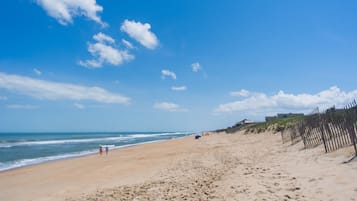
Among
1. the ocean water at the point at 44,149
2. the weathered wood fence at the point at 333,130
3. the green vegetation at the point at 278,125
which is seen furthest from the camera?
the green vegetation at the point at 278,125

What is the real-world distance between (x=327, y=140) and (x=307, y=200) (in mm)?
7231


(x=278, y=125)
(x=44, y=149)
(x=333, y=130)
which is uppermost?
(x=278, y=125)

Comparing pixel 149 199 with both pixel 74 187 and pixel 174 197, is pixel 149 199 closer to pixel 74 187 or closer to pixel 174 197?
pixel 174 197

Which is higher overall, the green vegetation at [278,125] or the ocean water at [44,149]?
the green vegetation at [278,125]

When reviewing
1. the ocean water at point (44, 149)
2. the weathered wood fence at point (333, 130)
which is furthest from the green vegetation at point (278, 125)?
the ocean water at point (44, 149)

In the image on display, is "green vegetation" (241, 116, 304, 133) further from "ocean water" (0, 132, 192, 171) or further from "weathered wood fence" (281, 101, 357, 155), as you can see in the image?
"ocean water" (0, 132, 192, 171)

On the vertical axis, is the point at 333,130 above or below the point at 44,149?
above

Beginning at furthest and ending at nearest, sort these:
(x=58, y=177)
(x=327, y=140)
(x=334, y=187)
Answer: (x=58, y=177) → (x=327, y=140) → (x=334, y=187)

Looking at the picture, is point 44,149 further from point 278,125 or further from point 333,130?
point 333,130

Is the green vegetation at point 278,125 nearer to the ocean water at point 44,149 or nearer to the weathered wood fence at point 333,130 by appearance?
the weathered wood fence at point 333,130

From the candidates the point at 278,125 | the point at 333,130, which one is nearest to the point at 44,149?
the point at 278,125

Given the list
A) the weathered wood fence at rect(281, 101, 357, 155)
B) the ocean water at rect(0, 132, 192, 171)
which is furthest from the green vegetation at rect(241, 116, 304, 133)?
the ocean water at rect(0, 132, 192, 171)

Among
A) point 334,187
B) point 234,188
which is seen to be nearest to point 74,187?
point 234,188

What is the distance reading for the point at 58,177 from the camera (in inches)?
593
